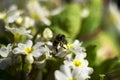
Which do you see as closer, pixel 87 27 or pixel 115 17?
pixel 87 27

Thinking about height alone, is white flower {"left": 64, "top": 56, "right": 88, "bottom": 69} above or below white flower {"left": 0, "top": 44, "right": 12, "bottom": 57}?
below

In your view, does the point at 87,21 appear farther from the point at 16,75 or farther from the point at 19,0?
the point at 16,75

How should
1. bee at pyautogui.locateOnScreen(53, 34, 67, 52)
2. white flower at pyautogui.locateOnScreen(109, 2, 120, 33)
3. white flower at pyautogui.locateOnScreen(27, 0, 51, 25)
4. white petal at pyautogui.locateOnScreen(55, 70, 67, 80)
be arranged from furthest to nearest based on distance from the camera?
white flower at pyautogui.locateOnScreen(109, 2, 120, 33)
white flower at pyautogui.locateOnScreen(27, 0, 51, 25)
bee at pyautogui.locateOnScreen(53, 34, 67, 52)
white petal at pyautogui.locateOnScreen(55, 70, 67, 80)

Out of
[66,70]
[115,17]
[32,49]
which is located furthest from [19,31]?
[115,17]

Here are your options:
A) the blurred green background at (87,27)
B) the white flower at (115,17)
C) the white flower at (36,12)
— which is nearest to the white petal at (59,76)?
the blurred green background at (87,27)

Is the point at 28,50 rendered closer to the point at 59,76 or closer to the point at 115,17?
the point at 59,76

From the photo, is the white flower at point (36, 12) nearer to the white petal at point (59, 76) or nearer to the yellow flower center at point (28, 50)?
the yellow flower center at point (28, 50)

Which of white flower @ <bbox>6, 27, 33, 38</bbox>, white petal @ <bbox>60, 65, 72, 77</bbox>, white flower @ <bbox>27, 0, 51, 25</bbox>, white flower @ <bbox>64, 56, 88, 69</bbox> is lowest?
white petal @ <bbox>60, 65, 72, 77</bbox>

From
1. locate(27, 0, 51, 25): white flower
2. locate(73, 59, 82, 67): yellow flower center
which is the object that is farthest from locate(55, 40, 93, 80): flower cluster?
locate(27, 0, 51, 25): white flower

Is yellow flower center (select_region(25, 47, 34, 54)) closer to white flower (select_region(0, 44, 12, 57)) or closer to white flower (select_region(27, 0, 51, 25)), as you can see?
white flower (select_region(0, 44, 12, 57))

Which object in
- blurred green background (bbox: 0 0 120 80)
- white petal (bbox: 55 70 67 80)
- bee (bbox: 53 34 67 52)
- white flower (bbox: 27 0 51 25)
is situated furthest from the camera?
white flower (bbox: 27 0 51 25)

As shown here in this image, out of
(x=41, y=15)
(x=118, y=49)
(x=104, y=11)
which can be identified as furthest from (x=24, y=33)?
(x=104, y=11)
